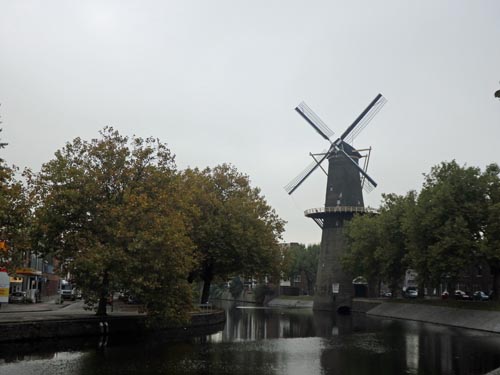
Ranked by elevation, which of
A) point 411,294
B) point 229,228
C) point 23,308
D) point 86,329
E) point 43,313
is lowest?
point 86,329

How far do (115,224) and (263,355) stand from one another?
1361 centimetres

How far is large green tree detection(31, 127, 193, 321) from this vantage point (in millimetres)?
36344

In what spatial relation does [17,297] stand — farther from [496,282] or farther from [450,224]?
[496,282]

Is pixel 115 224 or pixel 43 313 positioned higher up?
pixel 115 224

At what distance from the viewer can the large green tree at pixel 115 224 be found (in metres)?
36.3

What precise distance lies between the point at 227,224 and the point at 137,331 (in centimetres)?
1655

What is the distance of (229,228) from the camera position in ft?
182

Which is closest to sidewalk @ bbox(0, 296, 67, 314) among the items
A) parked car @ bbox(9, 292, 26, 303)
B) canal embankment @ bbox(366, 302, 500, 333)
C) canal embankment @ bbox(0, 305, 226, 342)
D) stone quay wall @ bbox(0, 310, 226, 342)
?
parked car @ bbox(9, 292, 26, 303)

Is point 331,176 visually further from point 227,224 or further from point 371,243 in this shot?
point 227,224

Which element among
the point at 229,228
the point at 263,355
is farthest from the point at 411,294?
the point at 263,355

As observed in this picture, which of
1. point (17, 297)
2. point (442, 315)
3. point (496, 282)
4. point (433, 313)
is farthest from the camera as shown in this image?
point (17, 297)

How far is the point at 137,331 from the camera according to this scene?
42344 millimetres

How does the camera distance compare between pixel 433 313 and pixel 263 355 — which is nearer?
pixel 263 355

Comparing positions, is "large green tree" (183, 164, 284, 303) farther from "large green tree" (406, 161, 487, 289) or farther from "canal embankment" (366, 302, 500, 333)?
"canal embankment" (366, 302, 500, 333)
